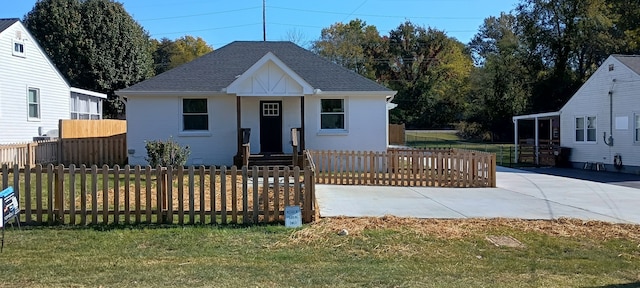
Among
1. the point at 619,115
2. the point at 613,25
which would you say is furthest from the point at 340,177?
the point at 613,25

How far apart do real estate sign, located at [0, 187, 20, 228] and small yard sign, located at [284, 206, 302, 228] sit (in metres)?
3.71

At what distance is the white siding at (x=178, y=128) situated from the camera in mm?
19156

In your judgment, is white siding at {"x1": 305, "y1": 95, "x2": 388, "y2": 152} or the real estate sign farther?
white siding at {"x1": 305, "y1": 95, "x2": 388, "y2": 152}

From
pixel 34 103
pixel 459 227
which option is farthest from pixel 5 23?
pixel 459 227

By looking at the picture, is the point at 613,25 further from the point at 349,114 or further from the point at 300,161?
the point at 300,161

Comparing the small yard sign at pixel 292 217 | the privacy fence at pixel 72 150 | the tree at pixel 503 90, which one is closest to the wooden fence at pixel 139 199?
the small yard sign at pixel 292 217

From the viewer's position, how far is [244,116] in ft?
64.4

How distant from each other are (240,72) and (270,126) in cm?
280

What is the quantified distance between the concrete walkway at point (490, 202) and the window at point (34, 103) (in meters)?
16.0

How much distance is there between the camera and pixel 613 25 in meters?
41.0

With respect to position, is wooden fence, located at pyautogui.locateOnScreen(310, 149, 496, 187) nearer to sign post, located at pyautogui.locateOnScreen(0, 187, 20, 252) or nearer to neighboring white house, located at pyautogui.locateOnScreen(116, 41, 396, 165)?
neighboring white house, located at pyautogui.locateOnScreen(116, 41, 396, 165)

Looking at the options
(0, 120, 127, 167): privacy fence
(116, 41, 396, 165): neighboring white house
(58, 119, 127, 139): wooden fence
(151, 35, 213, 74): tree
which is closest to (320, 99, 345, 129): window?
(116, 41, 396, 165): neighboring white house

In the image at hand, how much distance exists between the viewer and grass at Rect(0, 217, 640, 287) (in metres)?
5.34

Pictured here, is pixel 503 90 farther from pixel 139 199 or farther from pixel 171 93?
pixel 139 199
